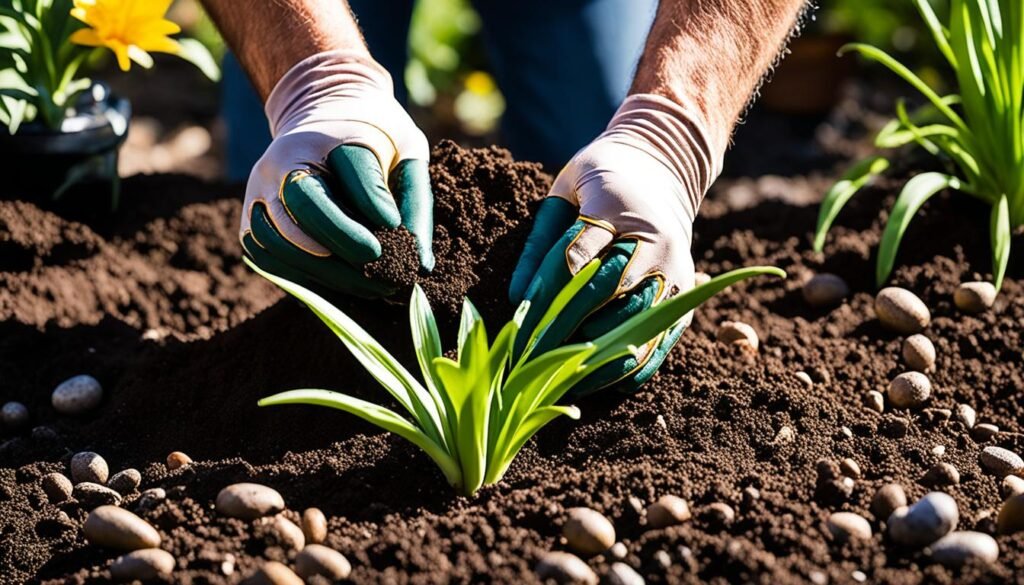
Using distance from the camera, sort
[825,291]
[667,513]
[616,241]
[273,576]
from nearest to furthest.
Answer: [273,576]
[667,513]
[616,241]
[825,291]

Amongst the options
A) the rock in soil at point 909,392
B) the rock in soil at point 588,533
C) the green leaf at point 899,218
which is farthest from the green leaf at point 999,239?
the rock in soil at point 588,533

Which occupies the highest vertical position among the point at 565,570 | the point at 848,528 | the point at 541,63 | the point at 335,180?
the point at 541,63

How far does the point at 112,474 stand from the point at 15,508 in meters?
0.16

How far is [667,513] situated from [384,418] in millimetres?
426

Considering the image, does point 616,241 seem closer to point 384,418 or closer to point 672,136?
point 672,136

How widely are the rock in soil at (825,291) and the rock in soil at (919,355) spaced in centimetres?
25

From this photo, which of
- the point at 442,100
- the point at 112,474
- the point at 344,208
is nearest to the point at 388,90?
the point at 344,208

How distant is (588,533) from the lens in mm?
1503

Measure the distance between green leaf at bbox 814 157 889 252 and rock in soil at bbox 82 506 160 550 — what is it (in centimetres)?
142

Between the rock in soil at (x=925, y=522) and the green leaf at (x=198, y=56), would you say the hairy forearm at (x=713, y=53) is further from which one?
the green leaf at (x=198, y=56)

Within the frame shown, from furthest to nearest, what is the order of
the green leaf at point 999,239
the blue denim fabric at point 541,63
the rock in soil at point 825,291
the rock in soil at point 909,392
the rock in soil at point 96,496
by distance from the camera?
1. the blue denim fabric at point 541,63
2. the rock in soil at point 825,291
3. the green leaf at point 999,239
4. the rock in soil at point 909,392
5. the rock in soil at point 96,496

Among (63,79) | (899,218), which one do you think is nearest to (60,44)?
(63,79)

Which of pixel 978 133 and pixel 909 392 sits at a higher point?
pixel 978 133

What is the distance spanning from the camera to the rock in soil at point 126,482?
1.77 m
